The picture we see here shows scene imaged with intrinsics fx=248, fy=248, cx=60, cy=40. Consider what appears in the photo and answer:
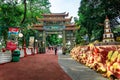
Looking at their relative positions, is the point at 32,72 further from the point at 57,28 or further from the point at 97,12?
the point at 57,28

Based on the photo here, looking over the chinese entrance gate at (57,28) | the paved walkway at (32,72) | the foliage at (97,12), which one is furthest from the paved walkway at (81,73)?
the chinese entrance gate at (57,28)

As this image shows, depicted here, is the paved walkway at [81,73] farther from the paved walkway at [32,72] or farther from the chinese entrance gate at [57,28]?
the chinese entrance gate at [57,28]

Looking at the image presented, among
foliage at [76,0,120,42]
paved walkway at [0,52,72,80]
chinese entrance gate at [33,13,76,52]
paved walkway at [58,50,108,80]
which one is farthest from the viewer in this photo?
chinese entrance gate at [33,13,76,52]

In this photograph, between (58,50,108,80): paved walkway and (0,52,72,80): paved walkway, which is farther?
(0,52,72,80): paved walkway

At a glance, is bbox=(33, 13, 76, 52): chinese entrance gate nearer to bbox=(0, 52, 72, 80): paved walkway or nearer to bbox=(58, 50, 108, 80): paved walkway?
bbox=(0, 52, 72, 80): paved walkway

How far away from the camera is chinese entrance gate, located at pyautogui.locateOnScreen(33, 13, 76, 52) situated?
174 ft

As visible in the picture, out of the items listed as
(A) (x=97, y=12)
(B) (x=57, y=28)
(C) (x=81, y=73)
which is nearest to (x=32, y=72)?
(C) (x=81, y=73)

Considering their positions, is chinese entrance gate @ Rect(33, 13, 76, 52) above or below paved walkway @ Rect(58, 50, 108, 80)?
above

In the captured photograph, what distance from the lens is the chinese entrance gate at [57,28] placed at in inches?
2088

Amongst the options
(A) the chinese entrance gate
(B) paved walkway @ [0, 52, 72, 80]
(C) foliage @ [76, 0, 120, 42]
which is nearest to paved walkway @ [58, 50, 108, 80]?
(B) paved walkway @ [0, 52, 72, 80]

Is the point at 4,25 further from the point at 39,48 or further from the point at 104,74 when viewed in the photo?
the point at 104,74

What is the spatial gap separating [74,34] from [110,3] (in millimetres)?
17255

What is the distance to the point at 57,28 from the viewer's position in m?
53.2

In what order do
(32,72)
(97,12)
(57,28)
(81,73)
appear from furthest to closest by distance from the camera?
(57,28) → (97,12) → (32,72) → (81,73)
